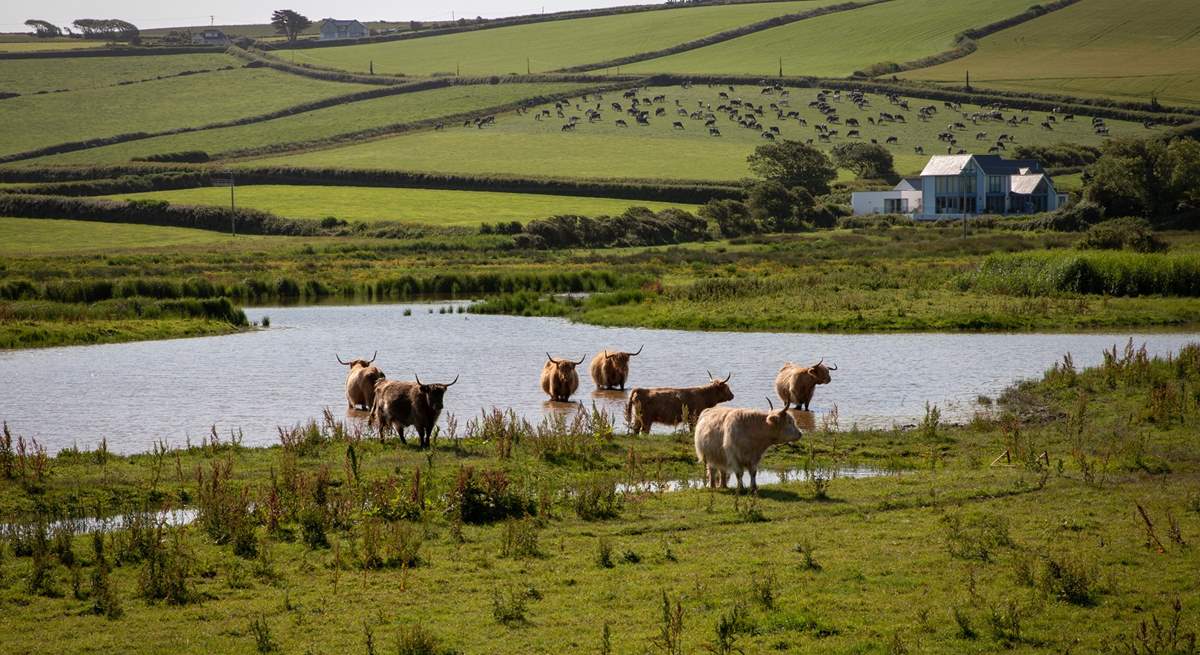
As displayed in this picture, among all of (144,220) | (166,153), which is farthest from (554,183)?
(166,153)

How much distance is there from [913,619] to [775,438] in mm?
5049

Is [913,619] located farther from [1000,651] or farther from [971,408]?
[971,408]

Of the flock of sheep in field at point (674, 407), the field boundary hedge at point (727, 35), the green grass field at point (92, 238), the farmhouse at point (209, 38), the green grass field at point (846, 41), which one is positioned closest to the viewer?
the flock of sheep in field at point (674, 407)

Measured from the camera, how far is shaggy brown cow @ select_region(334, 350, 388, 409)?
23.3 metres

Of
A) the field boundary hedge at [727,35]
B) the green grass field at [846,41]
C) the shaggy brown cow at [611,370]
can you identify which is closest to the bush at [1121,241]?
the shaggy brown cow at [611,370]

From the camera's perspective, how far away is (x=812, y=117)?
12544 centimetres

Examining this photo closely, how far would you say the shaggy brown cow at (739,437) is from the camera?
49.5 ft

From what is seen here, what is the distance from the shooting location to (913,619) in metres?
10.2

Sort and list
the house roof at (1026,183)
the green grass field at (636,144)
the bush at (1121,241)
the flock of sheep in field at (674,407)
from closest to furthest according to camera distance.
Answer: the flock of sheep in field at (674,407), the bush at (1121,241), the house roof at (1026,183), the green grass field at (636,144)

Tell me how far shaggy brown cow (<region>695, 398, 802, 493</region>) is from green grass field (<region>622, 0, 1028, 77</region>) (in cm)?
12810

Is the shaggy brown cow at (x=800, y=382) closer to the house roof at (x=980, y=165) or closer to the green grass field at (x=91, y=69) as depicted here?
the house roof at (x=980, y=165)

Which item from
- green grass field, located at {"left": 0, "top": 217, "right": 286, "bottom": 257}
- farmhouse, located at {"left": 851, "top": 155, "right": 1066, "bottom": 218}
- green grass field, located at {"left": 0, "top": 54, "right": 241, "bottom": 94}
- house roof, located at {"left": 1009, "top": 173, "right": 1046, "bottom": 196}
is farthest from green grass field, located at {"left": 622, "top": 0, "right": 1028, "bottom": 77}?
green grass field, located at {"left": 0, "top": 217, "right": 286, "bottom": 257}

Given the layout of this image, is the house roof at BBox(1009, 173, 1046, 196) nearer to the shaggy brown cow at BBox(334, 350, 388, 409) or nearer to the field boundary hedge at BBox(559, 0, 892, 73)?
the field boundary hedge at BBox(559, 0, 892, 73)

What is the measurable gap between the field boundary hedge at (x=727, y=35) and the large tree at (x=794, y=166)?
52.4m
